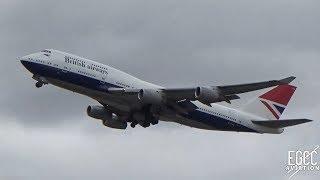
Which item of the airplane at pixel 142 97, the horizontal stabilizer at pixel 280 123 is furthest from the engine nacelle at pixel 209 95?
the horizontal stabilizer at pixel 280 123

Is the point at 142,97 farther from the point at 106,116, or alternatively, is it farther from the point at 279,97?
the point at 279,97

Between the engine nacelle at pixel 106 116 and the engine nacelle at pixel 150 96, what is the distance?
8.15 m

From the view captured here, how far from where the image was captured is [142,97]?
275ft

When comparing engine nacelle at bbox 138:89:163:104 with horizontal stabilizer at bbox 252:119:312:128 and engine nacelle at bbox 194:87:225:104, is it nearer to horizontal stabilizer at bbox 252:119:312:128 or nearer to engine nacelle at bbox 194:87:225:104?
engine nacelle at bbox 194:87:225:104

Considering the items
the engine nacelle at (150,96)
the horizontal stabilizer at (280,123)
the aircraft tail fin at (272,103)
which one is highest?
the aircraft tail fin at (272,103)

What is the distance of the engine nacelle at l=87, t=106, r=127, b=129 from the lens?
9221cm

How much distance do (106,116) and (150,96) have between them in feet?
31.3

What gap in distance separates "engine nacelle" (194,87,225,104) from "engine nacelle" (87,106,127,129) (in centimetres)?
1285

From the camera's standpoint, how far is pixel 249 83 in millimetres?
79188

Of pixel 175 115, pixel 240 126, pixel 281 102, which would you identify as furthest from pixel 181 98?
pixel 281 102

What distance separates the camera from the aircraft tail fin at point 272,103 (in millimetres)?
96875

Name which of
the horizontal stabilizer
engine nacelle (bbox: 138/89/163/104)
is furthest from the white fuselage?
the horizontal stabilizer

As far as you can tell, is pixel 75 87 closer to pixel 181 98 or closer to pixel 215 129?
pixel 181 98

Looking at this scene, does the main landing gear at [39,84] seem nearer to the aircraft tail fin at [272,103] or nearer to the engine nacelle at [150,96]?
the engine nacelle at [150,96]
